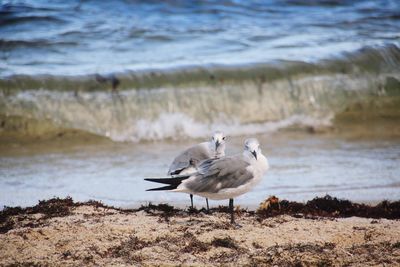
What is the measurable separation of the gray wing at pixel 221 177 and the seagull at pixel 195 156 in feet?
1.46

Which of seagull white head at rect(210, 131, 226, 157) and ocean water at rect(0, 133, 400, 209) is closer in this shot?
seagull white head at rect(210, 131, 226, 157)

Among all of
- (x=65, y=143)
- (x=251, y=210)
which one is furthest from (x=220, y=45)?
(x=251, y=210)

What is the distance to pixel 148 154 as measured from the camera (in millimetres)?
8227

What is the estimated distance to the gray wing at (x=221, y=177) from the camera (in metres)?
5.09

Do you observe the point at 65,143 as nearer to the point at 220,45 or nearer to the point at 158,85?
the point at 158,85

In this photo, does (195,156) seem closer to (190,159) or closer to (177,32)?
(190,159)

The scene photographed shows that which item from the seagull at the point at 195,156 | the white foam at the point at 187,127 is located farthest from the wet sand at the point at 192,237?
the white foam at the point at 187,127

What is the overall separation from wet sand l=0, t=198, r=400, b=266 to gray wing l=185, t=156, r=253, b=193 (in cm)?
24

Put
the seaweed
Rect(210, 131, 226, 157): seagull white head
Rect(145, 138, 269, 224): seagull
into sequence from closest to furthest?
Rect(145, 138, 269, 224): seagull, the seaweed, Rect(210, 131, 226, 157): seagull white head

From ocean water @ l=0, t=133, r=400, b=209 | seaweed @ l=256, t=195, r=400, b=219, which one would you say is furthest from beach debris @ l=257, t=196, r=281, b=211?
ocean water @ l=0, t=133, r=400, b=209

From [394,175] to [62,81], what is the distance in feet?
16.3

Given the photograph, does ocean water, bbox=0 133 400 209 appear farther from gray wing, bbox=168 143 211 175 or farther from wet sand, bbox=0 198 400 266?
wet sand, bbox=0 198 400 266

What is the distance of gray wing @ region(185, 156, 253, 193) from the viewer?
5.09 meters

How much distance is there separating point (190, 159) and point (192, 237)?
112 cm
